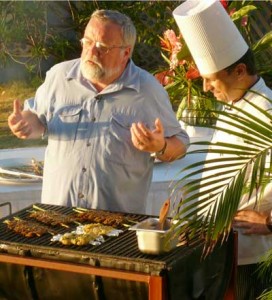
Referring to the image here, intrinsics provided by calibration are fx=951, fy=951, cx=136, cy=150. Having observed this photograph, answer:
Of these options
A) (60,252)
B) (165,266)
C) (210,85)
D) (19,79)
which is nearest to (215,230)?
(165,266)

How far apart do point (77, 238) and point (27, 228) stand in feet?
0.74

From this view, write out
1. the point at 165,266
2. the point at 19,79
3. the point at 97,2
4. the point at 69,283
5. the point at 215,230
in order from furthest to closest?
the point at 19,79 → the point at 97,2 → the point at 69,283 → the point at 165,266 → the point at 215,230

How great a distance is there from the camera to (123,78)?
3.53 m

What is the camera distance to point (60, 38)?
10.2 m

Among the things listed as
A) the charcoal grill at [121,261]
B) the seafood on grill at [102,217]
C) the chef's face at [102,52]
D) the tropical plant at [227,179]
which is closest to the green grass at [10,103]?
the chef's face at [102,52]

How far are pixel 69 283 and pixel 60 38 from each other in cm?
735

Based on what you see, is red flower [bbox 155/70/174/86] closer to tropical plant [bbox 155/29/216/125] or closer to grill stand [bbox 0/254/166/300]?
tropical plant [bbox 155/29/216/125]

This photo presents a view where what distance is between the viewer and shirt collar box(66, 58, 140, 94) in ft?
11.5

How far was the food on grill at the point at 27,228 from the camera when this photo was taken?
3.13 metres

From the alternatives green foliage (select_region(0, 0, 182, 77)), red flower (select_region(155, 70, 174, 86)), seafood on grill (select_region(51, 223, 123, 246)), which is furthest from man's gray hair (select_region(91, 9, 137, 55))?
green foliage (select_region(0, 0, 182, 77))

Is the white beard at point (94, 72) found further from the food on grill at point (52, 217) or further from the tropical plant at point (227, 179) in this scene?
the tropical plant at point (227, 179)

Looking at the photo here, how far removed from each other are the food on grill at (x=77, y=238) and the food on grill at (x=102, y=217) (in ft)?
0.56

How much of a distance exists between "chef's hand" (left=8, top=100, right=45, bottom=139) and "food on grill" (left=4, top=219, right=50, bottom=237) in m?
0.37

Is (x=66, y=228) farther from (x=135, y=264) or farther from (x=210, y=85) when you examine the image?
(x=210, y=85)
